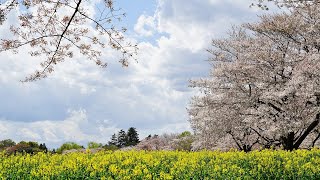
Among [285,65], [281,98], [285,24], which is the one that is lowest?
[281,98]

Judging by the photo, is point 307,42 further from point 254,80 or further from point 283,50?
point 254,80

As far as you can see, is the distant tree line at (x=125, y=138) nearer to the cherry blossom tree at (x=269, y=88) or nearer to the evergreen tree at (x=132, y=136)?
the evergreen tree at (x=132, y=136)

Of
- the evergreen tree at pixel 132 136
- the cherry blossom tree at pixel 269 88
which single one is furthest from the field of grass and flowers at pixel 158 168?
the evergreen tree at pixel 132 136

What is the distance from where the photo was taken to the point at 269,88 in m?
23.5

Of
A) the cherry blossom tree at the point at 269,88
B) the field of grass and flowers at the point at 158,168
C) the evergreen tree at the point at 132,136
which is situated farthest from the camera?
the evergreen tree at the point at 132,136

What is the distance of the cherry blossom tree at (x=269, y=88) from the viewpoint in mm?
22172

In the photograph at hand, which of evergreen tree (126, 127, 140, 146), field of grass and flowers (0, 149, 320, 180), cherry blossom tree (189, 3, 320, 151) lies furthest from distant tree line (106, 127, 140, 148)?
field of grass and flowers (0, 149, 320, 180)

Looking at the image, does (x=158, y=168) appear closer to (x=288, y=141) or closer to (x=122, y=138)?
(x=288, y=141)

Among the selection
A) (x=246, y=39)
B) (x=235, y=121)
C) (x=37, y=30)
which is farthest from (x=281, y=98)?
(x=37, y=30)

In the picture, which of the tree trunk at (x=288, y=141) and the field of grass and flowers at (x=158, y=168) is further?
the tree trunk at (x=288, y=141)

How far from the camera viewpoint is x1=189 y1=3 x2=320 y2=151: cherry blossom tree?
22172mm

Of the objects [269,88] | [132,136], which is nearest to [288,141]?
[269,88]

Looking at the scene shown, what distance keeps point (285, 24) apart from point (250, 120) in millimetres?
5641

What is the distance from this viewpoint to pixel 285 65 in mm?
23875
